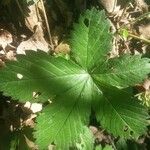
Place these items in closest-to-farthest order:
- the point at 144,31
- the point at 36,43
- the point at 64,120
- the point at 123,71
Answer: the point at 64,120 → the point at 123,71 → the point at 36,43 → the point at 144,31

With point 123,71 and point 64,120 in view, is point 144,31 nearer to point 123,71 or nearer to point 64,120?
point 123,71

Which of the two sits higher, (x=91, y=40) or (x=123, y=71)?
(x=91, y=40)

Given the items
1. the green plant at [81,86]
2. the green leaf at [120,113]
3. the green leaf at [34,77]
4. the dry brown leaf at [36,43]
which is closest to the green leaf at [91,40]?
the green plant at [81,86]

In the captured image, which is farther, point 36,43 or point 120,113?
point 36,43

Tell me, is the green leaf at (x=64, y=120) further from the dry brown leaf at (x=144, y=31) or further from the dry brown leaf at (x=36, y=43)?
the dry brown leaf at (x=144, y=31)

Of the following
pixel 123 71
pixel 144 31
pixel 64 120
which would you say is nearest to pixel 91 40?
pixel 123 71

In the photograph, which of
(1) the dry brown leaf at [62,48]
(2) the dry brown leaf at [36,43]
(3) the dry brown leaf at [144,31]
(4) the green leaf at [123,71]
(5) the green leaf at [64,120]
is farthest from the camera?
(3) the dry brown leaf at [144,31]

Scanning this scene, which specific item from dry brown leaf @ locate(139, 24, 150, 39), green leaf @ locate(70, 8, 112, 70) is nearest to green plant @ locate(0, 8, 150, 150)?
green leaf @ locate(70, 8, 112, 70)

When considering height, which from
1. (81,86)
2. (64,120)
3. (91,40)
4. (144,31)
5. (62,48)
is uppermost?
(144,31)
